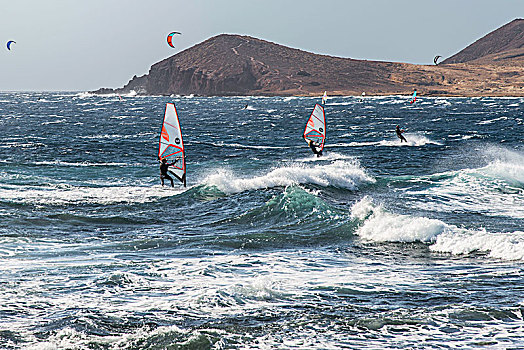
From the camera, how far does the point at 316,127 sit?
2841 centimetres

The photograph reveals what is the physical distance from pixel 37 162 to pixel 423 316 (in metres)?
24.0

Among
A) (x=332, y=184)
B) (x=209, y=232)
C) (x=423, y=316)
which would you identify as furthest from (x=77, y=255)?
(x=332, y=184)

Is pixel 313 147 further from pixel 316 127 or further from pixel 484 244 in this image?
pixel 484 244

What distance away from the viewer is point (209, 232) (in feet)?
47.3

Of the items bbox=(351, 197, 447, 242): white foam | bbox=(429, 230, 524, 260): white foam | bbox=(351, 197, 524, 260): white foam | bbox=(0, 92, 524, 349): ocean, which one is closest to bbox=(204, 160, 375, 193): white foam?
bbox=(0, 92, 524, 349): ocean

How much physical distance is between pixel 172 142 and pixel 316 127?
36.7ft

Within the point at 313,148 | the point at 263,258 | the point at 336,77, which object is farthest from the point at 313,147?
the point at 336,77

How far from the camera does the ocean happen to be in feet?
25.1

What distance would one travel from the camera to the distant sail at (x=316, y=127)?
2698 cm

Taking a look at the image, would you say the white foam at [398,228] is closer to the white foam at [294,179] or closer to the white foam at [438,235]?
the white foam at [438,235]

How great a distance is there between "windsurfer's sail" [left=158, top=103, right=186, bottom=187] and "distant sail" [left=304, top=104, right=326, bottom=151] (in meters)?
8.33

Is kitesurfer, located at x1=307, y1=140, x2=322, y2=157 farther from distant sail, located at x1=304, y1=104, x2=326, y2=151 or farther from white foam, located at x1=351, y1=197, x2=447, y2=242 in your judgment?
white foam, located at x1=351, y1=197, x2=447, y2=242

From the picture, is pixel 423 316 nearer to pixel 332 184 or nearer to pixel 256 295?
pixel 256 295

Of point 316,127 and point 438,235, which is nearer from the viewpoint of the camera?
point 438,235
